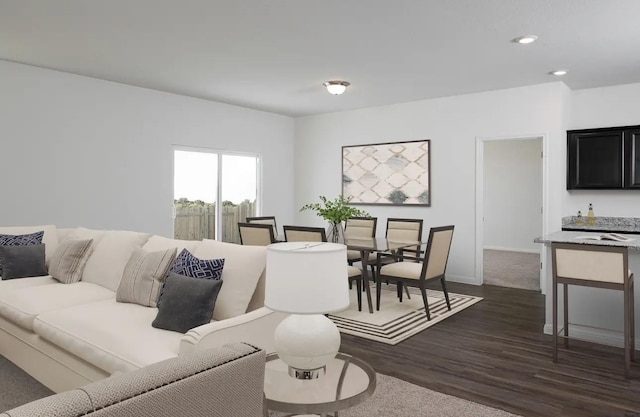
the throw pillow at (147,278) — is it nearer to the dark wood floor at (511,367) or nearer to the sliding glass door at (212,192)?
the dark wood floor at (511,367)

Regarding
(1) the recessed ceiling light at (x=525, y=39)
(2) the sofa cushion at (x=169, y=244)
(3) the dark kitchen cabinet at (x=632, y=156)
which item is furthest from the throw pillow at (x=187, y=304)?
(3) the dark kitchen cabinet at (x=632, y=156)

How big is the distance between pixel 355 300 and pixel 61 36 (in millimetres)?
3950

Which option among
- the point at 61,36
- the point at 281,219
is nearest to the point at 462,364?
the point at 61,36

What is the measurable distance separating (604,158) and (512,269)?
92.5 inches

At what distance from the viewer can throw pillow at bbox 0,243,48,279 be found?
3822mm

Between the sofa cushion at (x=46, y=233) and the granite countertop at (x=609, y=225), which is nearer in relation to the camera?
the sofa cushion at (x=46, y=233)

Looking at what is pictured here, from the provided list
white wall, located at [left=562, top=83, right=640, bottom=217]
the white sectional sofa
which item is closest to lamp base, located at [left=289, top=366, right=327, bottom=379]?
the white sectional sofa

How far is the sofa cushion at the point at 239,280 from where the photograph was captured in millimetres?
2527

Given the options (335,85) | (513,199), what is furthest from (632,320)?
(513,199)

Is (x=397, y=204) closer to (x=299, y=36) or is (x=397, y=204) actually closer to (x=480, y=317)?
(x=480, y=317)

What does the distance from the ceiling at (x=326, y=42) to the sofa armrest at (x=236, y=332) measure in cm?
221

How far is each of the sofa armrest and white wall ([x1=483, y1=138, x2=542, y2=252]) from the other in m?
7.37

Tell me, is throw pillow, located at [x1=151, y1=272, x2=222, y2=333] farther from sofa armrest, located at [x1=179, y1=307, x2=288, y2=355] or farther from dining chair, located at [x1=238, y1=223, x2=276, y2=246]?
dining chair, located at [x1=238, y1=223, x2=276, y2=246]

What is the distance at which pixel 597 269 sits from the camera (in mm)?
3119
